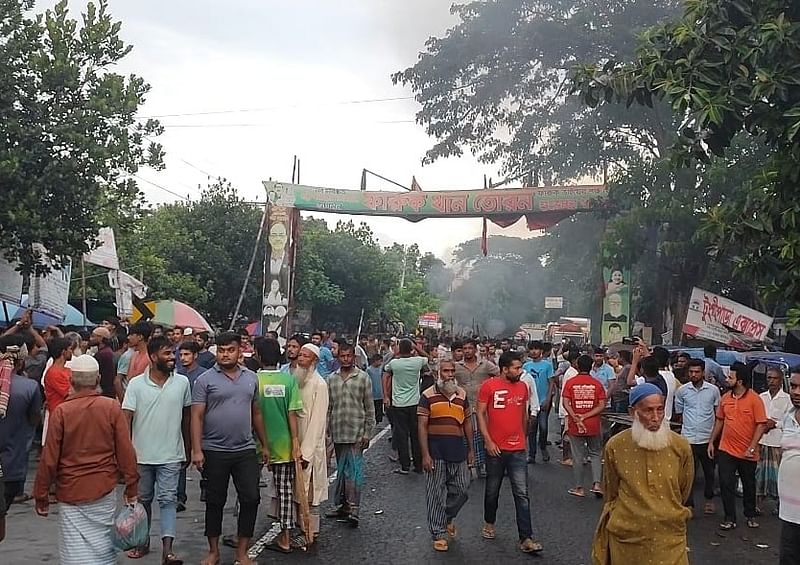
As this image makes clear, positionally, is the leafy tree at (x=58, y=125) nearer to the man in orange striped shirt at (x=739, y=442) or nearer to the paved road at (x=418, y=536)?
the paved road at (x=418, y=536)

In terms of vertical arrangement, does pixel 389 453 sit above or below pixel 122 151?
below

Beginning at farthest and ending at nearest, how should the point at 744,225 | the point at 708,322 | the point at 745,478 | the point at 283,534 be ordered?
1. the point at 708,322
2. the point at 744,225
3. the point at 745,478
4. the point at 283,534

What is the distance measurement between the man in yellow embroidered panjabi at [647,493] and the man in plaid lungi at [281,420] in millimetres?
3355

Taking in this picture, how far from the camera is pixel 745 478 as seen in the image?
995cm

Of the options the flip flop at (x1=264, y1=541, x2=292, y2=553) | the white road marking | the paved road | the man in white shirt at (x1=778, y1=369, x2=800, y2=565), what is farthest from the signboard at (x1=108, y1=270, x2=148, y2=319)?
the man in white shirt at (x1=778, y1=369, x2=800, y2=565)

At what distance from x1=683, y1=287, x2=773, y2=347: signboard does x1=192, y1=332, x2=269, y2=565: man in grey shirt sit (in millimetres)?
13756

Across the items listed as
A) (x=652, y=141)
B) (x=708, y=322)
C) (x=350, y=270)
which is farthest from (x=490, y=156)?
(x=708, y=322)

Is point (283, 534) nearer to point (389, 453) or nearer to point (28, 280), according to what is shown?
point (389, 453)

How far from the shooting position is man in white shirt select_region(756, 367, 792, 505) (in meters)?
9.98

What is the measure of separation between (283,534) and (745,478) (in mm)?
5056

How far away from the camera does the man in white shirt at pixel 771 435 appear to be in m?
9.98

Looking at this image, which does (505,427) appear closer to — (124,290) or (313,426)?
(313,426)

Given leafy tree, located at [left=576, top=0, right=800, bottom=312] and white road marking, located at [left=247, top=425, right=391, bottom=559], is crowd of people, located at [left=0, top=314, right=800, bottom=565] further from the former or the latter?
leafy tree, located at [left=576, top=0, right=800, bottom=312]

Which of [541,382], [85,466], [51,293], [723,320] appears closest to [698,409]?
[541,382]
